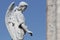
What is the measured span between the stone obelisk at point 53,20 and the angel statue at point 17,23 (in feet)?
6.64

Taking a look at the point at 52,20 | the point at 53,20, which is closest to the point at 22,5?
the point at 53,20

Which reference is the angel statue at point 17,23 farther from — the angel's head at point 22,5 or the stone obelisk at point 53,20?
the stone obelisk at point 53,20

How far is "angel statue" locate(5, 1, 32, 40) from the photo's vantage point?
912 cm

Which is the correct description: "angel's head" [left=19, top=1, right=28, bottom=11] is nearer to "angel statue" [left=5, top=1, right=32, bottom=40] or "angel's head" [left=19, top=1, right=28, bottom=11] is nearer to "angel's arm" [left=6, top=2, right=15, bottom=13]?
"angel statue" [left=5, top=1, right=32, bottom=40]

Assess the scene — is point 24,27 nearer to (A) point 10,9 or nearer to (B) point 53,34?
(A) point 10,9

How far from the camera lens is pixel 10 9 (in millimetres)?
9609

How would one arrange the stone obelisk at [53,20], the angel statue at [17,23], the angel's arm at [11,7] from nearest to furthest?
1. the angel statue at [17,23]
2. the angel's arm at [11,7]
3. the stone obelisk at [53,20]

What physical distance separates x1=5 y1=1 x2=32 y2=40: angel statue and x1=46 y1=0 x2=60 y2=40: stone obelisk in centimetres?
203

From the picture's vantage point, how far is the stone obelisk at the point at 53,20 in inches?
433

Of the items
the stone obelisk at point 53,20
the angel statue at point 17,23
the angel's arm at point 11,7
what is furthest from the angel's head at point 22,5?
the stone obelisk at point 53,20

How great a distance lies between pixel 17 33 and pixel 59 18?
2.32 meters

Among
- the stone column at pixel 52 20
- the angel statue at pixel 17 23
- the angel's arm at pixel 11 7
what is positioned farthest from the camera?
the stone column at pixel 52 20

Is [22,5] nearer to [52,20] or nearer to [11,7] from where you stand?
[11,7]

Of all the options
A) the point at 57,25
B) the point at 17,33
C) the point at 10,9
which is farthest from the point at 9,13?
the point at 57,25
